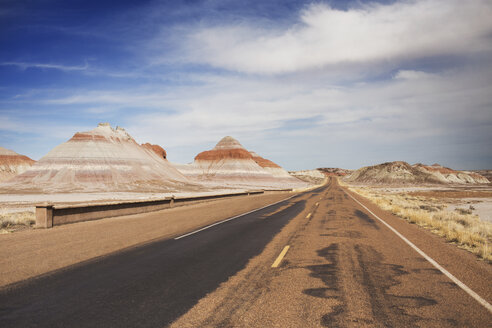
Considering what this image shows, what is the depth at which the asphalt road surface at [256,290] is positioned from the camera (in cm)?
422

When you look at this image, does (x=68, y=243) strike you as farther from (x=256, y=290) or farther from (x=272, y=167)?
(x=272, y=167)

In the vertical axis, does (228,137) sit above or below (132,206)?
above

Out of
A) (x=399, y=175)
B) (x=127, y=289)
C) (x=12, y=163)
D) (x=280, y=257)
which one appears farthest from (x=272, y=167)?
(x=127, y=289)

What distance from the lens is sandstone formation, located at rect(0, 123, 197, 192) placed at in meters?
72.7

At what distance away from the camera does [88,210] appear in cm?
1478

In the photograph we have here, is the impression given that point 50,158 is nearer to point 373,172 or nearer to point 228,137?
point 228,137

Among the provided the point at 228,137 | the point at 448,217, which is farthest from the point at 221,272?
the point at 228,137

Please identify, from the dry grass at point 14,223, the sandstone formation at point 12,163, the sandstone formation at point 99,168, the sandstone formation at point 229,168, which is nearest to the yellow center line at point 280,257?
the dry grass at point 14,223

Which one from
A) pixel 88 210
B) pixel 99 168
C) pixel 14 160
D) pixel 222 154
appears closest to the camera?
pixel 88 210

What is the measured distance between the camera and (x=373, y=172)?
153 m

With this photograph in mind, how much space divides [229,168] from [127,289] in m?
125

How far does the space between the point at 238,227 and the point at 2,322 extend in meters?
9.17

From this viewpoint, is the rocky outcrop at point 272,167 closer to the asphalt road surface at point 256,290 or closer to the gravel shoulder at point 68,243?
the gravel shoulder at point 68,243

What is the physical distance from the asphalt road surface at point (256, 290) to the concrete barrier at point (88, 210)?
5735 millimetres
